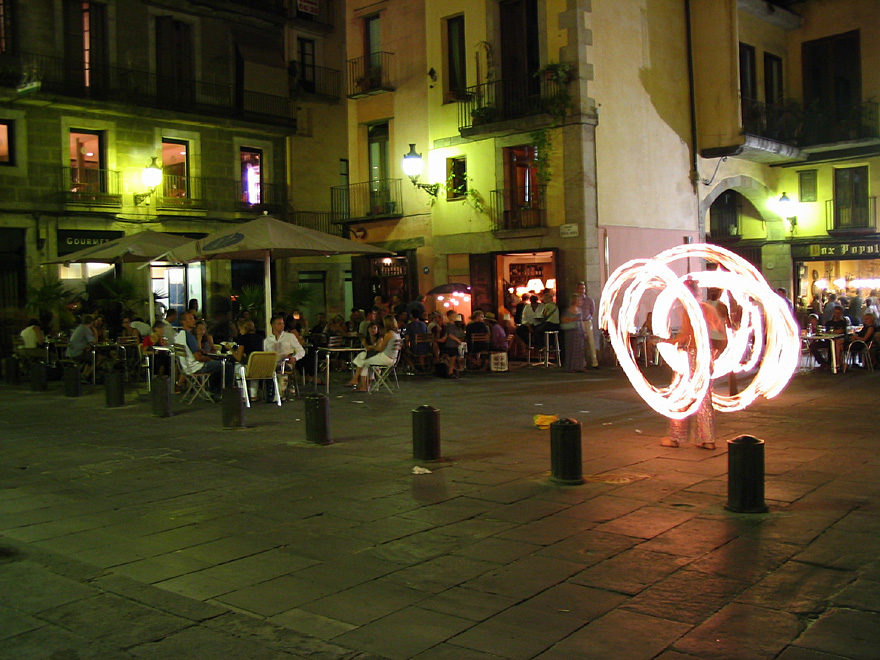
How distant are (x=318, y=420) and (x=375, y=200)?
1674cm

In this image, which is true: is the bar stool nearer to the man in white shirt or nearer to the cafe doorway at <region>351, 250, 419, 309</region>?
the man in white shirt

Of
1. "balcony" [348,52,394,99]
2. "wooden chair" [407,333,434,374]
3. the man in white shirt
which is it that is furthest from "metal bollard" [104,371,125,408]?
"balcony" [348,52,394,99]

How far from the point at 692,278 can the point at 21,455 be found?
25.1ft

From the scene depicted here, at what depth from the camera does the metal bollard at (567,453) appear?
7.79 metres

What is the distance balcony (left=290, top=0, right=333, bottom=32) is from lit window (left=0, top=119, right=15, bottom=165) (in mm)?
11408

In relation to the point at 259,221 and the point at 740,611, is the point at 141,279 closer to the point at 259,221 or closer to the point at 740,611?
the point at 259,221

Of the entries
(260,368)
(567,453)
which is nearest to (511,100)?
(260,368)

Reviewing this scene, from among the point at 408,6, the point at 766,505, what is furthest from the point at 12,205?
the point at 766,505

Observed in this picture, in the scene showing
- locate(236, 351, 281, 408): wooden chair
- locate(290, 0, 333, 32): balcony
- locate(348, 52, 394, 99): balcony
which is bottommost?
locate(236, 351, 281, 408): wooden chair

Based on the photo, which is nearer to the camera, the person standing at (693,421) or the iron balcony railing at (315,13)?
the person standing at (693,421)

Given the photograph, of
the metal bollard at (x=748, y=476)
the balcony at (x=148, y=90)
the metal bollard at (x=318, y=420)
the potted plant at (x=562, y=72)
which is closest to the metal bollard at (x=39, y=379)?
the metal bollard at (x=318, y=420)

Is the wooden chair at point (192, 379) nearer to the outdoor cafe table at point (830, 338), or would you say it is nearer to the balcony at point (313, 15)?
the outdoor cafe table at point (830, 338)

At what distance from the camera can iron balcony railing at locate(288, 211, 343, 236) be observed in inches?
1259

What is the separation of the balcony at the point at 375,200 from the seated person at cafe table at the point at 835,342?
11.8 metres
